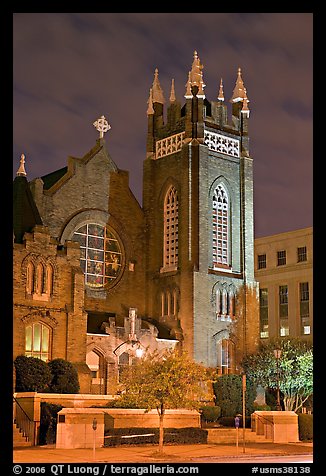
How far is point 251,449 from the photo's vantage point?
124 ft

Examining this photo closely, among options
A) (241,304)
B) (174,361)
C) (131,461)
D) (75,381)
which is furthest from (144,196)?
(131,461)

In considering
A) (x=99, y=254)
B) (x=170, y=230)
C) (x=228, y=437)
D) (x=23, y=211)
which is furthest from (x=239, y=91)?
(x=228, y=437)

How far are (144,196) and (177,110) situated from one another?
7.55 meters

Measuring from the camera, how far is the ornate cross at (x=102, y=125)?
Answer: 65.1 meters

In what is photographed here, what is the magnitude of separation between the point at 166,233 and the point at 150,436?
29.3 meters

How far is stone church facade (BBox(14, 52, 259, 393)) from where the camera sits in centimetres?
5900

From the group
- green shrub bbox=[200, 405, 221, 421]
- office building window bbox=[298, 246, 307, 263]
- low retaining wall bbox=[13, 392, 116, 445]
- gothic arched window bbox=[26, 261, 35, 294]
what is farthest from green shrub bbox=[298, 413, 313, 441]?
office building window bbox=[298, 246, 307, 263]

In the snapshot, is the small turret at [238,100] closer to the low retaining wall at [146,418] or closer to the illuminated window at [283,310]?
the illuminated window at [283,310]

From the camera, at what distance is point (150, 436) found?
38969 millimetres

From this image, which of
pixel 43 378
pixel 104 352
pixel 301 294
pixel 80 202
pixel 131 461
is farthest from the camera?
pixel 301 294

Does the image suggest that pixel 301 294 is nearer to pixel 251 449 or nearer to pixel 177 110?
pixel 177 110

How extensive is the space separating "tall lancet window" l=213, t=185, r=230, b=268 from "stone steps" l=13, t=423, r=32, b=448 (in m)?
28.9

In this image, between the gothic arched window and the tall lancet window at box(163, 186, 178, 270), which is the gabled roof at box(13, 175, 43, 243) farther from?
the tall lancet window at box(163, 186, 178, 270)

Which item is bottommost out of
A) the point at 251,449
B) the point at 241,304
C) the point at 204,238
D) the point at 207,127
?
the point at 251,449
